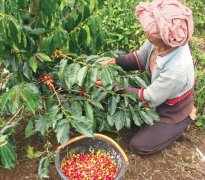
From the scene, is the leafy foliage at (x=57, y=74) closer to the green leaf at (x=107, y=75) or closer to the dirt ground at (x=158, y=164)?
the green leaf at (x=107, y=75)

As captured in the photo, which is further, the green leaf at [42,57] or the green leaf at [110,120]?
the green leaf at [110,120]

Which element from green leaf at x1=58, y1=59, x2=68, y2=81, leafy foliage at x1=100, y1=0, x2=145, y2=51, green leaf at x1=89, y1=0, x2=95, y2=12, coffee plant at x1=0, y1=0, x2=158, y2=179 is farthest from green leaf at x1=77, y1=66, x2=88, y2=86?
leafy foliage at x1=100, y1=0, x2=145, y2=51

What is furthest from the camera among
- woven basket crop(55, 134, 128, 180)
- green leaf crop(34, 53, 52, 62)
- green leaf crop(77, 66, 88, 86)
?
woven basket crop(55, 134, 128, 180)

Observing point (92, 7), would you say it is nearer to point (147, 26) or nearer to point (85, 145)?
point (147, 26)

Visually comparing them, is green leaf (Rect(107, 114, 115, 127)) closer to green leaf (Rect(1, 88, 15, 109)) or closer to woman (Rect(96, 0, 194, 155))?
woman (Rect(96, 0, 194, 155))

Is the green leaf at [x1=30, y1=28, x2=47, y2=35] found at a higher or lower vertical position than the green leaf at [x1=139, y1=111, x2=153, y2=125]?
higher

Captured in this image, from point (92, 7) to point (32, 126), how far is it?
0.86m

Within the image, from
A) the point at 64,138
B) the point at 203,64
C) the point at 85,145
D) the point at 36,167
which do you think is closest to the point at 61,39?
the point at 64,138

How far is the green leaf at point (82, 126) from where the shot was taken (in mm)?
2338

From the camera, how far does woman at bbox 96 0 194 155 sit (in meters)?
2.61

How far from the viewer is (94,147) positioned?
281cm

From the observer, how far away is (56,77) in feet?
9.01

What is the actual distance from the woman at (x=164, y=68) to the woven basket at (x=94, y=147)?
1.10 feet

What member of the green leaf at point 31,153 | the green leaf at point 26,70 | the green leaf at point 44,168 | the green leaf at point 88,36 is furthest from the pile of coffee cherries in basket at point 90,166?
the green leaf at point 88,36
